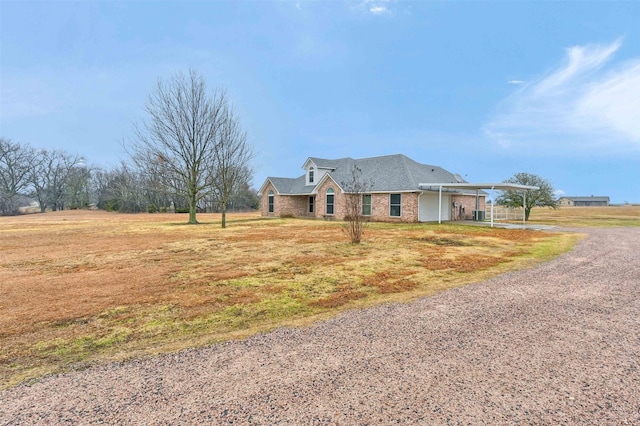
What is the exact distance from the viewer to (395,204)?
23.6 metres

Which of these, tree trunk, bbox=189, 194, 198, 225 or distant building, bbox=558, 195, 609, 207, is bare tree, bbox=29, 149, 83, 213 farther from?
distant building, bbox=558, 195, 609, 207

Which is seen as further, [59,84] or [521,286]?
[59,84]

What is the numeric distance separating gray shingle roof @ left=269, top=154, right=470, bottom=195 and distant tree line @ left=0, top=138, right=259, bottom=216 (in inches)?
824

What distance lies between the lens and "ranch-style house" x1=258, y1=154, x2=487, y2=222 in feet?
75.6

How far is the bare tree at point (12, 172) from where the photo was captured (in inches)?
1917

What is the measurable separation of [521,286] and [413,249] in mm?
4987

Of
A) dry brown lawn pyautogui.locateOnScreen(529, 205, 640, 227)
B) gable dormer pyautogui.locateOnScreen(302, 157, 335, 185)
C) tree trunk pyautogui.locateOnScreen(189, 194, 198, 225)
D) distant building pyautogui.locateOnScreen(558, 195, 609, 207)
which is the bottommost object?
dry brown lawn pyautogui.locateOnScreen(529, 205, 640, 227)

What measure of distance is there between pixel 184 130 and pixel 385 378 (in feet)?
88.2

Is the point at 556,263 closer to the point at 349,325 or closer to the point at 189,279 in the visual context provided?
the point at 349,325

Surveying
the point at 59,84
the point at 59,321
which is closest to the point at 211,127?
the point at 59,84

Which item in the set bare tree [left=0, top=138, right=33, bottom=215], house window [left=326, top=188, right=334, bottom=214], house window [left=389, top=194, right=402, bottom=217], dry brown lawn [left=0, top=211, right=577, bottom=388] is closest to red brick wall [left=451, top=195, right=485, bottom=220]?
house window [left=389, top=194, right=402, bottom=217]

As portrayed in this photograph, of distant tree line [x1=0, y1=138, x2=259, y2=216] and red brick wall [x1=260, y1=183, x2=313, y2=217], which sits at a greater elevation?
distant tree line [x1=0, y1=138, x2=259, y2=216]

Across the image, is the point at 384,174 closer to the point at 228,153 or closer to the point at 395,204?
the point at 395,204

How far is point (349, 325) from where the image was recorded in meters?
4.09
